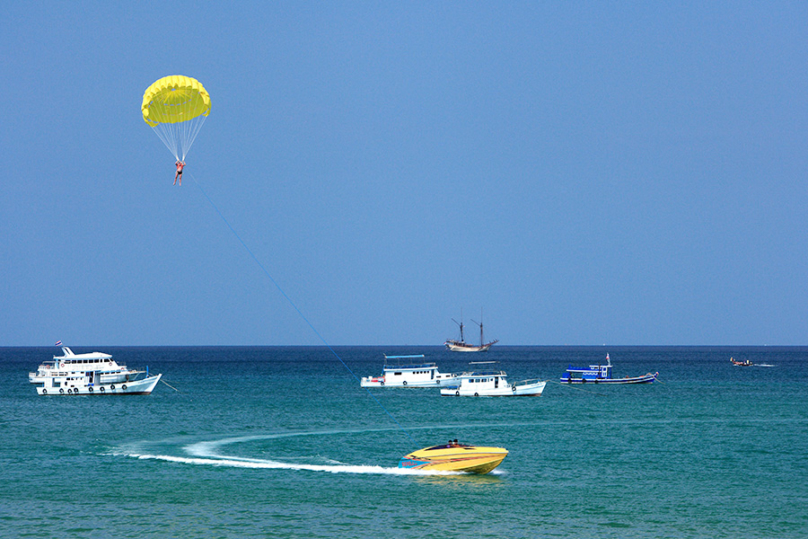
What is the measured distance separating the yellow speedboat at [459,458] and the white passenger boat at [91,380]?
5773cm

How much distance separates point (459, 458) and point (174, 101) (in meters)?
22.2

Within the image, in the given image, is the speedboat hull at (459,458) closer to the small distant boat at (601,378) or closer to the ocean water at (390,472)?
the ocean water at (390,472)

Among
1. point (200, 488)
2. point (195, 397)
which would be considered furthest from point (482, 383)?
point (200, 488)

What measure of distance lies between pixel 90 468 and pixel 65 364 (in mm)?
56086

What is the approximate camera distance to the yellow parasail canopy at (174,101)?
40.9 metres

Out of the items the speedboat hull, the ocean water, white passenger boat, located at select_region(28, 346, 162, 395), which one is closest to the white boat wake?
the ocean water

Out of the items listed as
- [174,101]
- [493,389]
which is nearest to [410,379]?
[493,389]

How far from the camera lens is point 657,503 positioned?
34.9 metres

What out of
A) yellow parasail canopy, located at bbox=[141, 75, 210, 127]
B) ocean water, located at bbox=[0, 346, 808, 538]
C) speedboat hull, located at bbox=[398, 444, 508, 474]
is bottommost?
ocean water, located at bbox=[0, 346, 808, 538]

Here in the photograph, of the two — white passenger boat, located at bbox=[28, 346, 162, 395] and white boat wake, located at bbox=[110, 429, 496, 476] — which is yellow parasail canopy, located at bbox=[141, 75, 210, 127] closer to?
white boat wake, located at bbox=[110, 429, 496, 476]

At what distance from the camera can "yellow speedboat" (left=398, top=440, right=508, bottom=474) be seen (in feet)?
130

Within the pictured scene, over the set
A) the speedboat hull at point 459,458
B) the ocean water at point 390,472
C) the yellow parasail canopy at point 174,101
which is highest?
the yellow parasail canopy at point 174,101

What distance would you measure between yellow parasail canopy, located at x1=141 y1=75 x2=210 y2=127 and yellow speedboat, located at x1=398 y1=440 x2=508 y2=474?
20.4 metres

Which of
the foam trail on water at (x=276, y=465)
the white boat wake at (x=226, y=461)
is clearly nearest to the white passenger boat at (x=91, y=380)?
the white boat wake at (x=226, y=461)
